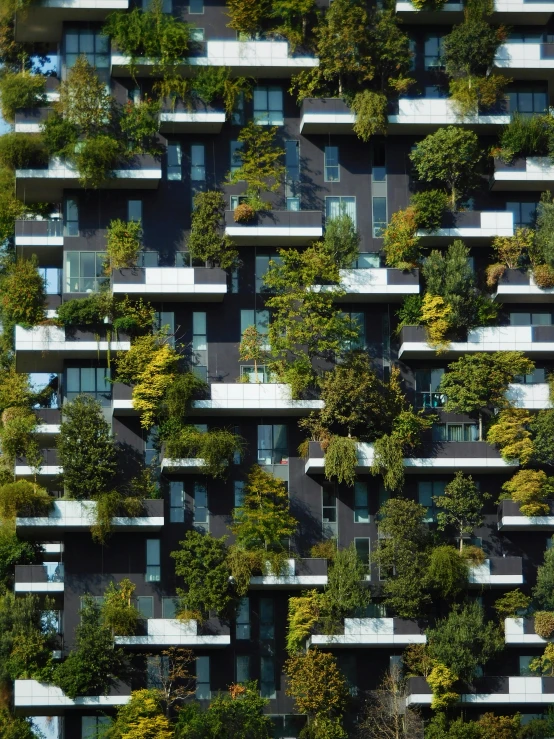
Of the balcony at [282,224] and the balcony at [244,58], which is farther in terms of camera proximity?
the balcony at [244,58]

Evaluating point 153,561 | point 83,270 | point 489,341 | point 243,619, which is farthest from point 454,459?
point 83,270

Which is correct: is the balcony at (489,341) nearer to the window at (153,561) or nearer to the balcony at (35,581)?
the window at (153,561)

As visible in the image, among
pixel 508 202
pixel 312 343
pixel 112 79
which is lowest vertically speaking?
pixel 312 343

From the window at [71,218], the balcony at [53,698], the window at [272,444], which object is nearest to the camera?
the balcony at [53,698]

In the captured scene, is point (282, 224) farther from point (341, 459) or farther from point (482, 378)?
point (482, 378)

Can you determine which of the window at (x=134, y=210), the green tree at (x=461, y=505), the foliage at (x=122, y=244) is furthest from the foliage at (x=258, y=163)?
the green tree at (x=461, y=505)

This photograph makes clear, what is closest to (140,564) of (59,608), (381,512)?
(59,608)

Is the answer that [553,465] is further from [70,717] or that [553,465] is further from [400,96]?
[70,717]
